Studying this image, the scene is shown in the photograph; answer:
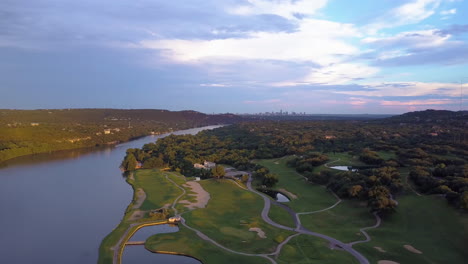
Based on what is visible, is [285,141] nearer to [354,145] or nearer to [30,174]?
[354,145]

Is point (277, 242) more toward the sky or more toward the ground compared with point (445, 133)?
more toward the ground

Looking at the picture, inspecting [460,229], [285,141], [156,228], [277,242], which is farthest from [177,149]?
[460,229]

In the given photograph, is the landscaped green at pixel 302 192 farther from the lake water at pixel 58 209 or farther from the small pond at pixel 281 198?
the lake water at pixel 58 209

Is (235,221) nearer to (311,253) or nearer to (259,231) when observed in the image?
(259,231)

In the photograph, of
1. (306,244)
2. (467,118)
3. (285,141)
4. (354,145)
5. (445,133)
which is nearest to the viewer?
(306,244)

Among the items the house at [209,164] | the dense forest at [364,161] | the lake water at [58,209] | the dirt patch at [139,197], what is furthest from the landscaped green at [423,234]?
the house at [209,164]
